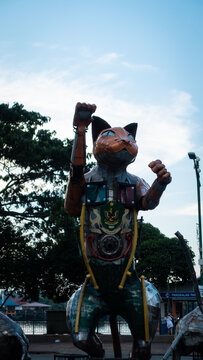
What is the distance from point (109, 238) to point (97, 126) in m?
1.63

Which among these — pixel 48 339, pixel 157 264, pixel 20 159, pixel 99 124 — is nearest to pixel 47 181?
pixel 20 159

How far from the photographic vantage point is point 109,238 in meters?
5.73

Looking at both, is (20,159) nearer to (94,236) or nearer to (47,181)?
(47,181)

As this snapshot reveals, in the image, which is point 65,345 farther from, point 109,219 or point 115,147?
point 115,147

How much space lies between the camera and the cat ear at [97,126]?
254 inches

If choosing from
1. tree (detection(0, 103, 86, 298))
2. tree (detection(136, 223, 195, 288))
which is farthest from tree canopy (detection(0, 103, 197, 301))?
tree (detection(136, 223, 195, 288))

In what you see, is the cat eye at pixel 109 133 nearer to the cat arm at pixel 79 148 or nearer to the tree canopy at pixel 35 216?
the cat arm at pixel 79 148

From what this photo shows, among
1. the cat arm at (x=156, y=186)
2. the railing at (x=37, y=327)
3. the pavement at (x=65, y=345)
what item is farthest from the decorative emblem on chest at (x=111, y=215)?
the railing at (x=37, y=327)

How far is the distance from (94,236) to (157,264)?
26845 mm

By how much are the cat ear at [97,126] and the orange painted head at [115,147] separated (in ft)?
0.76

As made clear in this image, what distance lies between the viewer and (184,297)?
62.1 ft

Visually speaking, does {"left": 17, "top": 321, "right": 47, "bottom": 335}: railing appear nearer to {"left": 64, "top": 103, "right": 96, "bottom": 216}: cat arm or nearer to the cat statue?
the cat statue

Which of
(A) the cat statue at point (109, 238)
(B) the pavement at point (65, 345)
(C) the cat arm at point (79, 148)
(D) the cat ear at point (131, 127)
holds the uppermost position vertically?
(D) the cat ear at point (131, 127)

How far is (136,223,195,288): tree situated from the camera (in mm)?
31703
